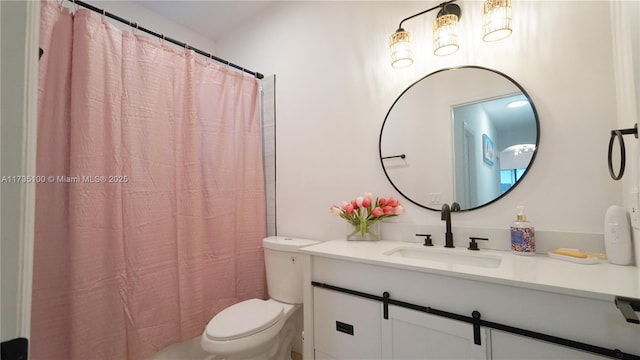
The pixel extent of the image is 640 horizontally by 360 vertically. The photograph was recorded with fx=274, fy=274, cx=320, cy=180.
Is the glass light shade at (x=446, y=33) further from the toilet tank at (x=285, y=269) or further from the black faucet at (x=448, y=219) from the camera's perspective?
the toilet tank at (x=285, y=269)

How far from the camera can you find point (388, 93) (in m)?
1.58

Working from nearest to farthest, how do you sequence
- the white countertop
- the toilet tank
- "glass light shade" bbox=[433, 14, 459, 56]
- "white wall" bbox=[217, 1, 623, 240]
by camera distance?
the white countertop, "white wall" bbox=[217, 1, 623, 240], "glass light shade" bbox=[433, 14, 459, 56], the toilet tank

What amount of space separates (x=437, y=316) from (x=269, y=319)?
32.7 inches

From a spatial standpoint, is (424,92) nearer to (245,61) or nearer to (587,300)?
(587,300)

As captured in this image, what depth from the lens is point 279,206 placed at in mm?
2025

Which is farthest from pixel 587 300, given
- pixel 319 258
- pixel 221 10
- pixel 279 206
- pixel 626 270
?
pixel 221 10

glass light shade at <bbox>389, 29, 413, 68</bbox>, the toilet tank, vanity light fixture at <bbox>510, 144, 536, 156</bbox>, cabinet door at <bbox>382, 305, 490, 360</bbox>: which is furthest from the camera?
the toilet tank

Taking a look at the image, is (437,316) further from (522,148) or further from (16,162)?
(16,162)

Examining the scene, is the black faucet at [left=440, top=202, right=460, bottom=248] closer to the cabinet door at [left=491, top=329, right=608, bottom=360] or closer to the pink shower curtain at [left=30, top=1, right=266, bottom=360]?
the cabinet door at [left=491, top=329, right=608, bottom=360]

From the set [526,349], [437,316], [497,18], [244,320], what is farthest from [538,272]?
[244,320]

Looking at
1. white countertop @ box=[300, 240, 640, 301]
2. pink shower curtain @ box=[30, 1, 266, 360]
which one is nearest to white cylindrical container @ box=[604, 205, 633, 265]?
white countertop @ box=[300, 240, 640, 301]

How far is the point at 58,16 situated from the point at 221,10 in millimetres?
1160

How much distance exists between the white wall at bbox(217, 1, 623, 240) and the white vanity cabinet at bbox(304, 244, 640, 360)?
1.11 ft

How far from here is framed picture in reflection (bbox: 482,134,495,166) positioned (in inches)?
50.8
